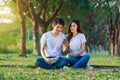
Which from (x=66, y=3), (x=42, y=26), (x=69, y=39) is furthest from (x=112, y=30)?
(x=69, y=39)

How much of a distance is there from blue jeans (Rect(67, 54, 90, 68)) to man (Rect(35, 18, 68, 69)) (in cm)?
20

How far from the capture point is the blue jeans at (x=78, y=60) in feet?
41.3

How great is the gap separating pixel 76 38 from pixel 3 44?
1541 inches

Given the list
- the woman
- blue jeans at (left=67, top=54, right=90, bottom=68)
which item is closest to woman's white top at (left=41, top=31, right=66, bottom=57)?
the woman

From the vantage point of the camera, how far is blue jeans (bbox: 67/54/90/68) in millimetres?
12602

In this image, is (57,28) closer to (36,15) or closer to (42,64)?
(42,64)

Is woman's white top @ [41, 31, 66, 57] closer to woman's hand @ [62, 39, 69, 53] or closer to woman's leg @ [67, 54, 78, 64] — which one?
woman's hand @ [62, 39, 69, 53]

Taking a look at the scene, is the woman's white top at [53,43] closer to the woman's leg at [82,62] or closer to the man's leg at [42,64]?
the man's leg at [42,64]

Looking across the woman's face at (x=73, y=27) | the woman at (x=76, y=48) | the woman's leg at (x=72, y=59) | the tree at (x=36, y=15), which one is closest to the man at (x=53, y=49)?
the woman's leg at (x=72, y=59)

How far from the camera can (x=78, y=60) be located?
41.5 feet

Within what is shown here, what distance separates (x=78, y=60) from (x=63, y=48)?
634 millimetres

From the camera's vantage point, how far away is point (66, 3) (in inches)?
1483

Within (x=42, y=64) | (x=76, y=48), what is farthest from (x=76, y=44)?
(x=42, y=64)

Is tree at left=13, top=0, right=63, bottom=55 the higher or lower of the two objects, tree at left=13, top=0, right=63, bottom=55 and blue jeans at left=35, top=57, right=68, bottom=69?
the higher
